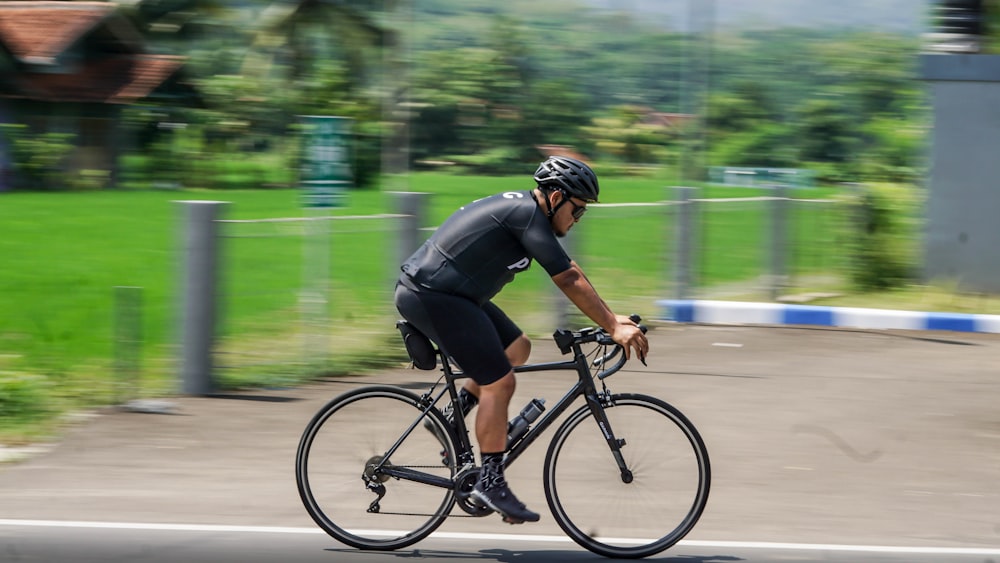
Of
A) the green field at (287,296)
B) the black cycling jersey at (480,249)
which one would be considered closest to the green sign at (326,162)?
the green field at (287,296)

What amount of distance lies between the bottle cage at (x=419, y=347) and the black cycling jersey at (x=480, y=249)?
23cm

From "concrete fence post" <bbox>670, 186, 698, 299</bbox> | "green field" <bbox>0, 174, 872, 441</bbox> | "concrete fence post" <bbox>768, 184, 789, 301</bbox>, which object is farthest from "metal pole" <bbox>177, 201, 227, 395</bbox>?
"concrete fence post" <bbox>768, 184, 789, 301</bbox>

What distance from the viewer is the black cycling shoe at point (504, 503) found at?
5738 millimetres

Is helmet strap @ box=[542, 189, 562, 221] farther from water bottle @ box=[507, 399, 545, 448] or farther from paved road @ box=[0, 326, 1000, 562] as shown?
paved road @ box=[0, 326, 1000, 562]

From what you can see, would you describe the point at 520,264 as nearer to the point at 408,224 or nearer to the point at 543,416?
the point at 543,416

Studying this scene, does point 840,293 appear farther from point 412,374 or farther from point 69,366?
point 69,366

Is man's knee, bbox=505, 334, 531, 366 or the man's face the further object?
man's knee, bbox=505, 334, 531, 366

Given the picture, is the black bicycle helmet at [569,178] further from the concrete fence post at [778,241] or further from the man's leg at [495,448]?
the concrete fence post at [778,241]

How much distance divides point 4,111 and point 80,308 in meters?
26.0

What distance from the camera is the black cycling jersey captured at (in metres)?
5.60

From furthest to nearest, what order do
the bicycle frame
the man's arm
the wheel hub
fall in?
1. the wheel hub
2. the bicycle frame
3. the man's arm

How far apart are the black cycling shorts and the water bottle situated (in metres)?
0.24

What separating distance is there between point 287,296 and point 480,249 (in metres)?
4.91

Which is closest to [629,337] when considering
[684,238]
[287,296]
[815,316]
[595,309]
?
[595,309]
